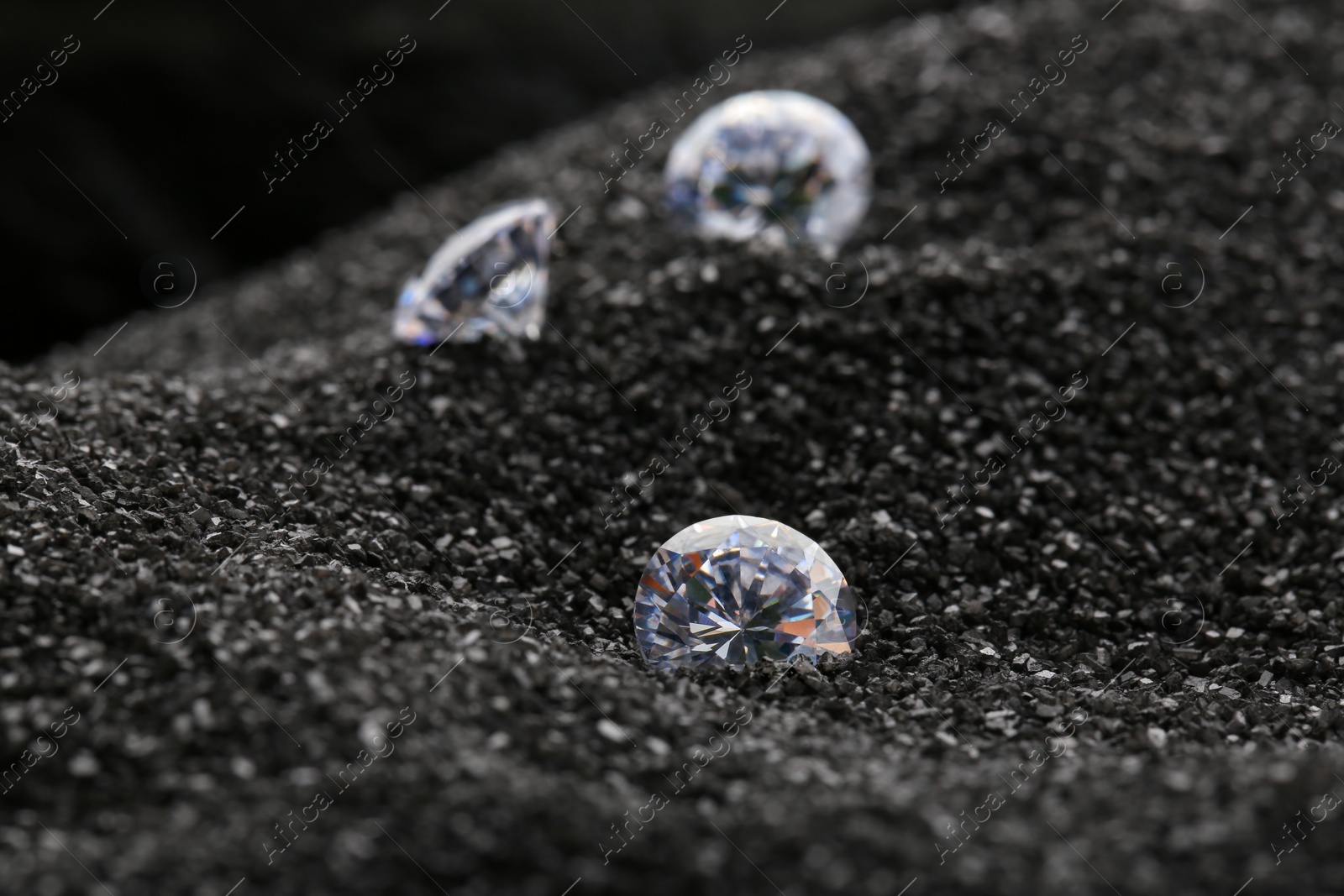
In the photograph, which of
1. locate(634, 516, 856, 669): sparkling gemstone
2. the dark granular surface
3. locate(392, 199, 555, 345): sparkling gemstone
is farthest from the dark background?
locate(634, 516, 856, 669): sparkling gemstone

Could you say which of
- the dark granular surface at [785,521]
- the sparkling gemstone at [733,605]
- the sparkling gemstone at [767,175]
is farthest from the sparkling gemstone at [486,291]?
the sparkling gemstone at [733,605]

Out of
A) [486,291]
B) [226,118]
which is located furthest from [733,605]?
[226,118]

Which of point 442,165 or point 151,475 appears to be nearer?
point 151,475

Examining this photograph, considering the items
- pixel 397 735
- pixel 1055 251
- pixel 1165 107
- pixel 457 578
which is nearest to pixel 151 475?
pixel 457 578

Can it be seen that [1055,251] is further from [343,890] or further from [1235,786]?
[343,890]

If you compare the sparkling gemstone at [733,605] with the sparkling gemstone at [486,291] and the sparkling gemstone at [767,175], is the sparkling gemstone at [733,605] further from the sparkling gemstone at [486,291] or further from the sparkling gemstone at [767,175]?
the sparkling gemstone at [767,175]

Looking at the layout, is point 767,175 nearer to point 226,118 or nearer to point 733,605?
point 733,605
